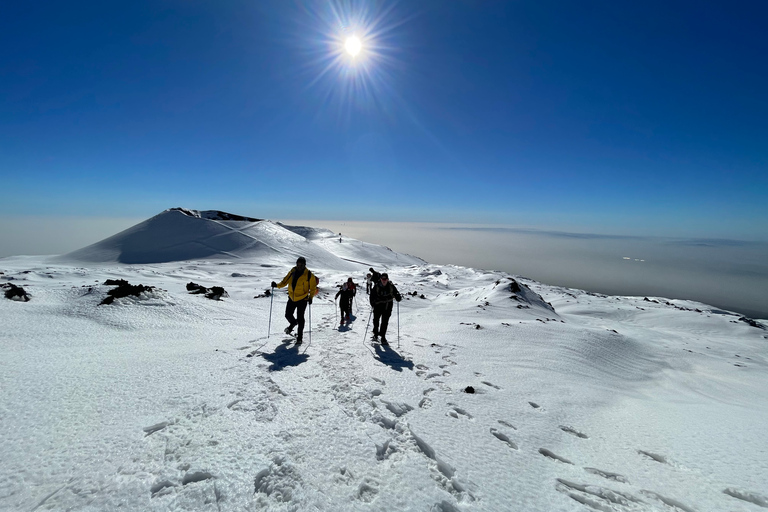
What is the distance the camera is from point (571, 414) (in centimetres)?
504

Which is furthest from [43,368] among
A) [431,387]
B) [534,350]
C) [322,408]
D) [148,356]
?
[534,350]

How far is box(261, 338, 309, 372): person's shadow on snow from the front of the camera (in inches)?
234

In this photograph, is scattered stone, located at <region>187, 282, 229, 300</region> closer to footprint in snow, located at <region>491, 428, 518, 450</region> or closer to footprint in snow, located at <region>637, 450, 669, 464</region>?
footprint in snow, located at <region>491, 428, 518, 450</region>

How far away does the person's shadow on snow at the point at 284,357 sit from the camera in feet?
19.5

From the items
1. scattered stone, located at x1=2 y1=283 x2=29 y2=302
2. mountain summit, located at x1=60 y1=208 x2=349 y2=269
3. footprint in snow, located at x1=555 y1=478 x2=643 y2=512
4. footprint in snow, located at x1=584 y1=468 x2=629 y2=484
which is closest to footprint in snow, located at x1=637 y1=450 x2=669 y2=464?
footprint in snow, located at x1=584 y1=468 x2=629 y2=484

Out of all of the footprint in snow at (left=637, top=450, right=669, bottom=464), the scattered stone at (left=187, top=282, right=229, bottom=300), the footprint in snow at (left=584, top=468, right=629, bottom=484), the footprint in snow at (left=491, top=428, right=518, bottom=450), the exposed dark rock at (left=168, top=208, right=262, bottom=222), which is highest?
the exposed dark rock at (left=168, top=208, right=262, bottom=222)

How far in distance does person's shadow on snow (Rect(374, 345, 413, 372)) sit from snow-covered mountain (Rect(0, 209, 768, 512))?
0.30 ft

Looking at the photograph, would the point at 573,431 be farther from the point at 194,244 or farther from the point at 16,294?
the point at 194,244

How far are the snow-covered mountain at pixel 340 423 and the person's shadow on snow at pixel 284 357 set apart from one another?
6cm

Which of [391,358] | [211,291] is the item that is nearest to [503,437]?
[391,358]

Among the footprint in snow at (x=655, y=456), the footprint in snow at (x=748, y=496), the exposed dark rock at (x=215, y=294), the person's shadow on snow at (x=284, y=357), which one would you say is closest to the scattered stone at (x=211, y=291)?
the exposed dark rock at (x=215, y=294)

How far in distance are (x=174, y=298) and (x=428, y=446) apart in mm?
10173

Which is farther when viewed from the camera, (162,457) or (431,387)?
(431,387)

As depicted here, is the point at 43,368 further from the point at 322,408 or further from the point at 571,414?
the point at 571,414
